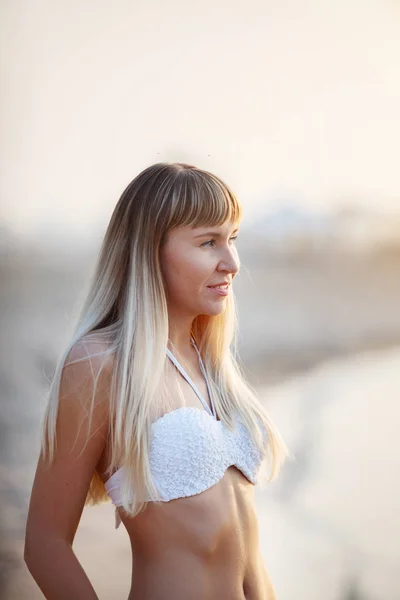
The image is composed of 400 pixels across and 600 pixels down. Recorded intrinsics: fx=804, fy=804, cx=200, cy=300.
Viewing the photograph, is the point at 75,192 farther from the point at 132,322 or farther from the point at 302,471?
the point at 302,471

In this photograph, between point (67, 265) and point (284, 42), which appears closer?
point (67, 265)

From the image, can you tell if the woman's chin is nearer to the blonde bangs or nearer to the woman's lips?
the woman's lips

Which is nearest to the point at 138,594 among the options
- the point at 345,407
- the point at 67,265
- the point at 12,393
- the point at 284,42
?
the point at 12,393

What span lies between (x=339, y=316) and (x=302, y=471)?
53 cm

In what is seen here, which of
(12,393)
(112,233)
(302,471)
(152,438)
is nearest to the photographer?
(152,438)

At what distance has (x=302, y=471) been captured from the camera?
2.63 meters

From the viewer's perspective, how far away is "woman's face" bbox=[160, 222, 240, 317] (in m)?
1.62

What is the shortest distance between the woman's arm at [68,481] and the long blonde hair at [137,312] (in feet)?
0.06

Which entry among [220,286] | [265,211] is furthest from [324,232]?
[220,286]

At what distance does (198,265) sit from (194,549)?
0.55 meters

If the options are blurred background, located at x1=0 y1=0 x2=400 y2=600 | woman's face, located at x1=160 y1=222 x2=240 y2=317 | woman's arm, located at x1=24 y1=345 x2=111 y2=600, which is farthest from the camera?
blurred background, located at x1=0 y1=0 x2=400 y2=600

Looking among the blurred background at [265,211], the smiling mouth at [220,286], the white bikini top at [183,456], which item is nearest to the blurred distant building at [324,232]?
the blurred background at [265,211]

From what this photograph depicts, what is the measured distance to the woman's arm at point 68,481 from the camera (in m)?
1.51

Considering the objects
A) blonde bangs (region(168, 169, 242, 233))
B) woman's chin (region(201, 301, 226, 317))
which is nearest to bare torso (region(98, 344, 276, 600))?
woman's chin (region(201, 301, 226, 317))
